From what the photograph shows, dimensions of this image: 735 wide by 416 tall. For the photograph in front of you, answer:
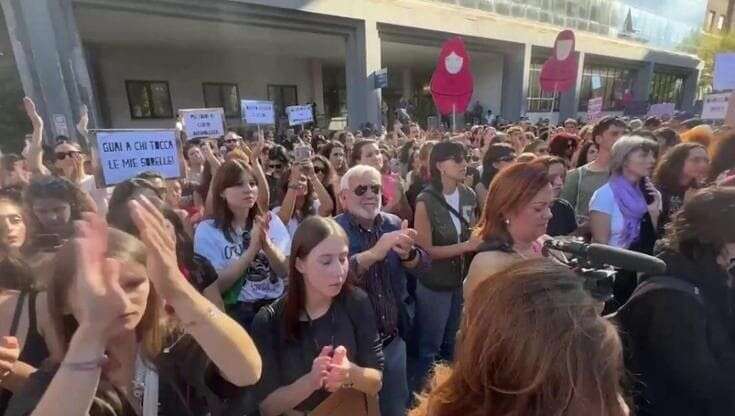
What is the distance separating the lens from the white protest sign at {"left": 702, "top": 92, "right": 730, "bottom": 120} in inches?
272

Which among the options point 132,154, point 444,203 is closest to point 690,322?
point 444,203

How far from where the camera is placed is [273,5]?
38.1 feet

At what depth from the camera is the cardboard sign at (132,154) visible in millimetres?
3719

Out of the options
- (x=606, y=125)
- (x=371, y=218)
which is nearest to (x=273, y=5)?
(x=606, y=125)

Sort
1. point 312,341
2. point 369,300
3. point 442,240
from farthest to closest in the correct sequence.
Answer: point 442,240 → point 369,300 → point 312,341

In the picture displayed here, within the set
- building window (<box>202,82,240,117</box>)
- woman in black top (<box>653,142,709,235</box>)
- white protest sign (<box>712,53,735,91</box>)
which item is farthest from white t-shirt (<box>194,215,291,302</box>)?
building window (<box>202,82,240,117</box>)

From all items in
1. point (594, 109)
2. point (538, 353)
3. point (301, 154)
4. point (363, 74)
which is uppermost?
point (363, 74)

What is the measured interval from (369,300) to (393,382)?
62 centimetres

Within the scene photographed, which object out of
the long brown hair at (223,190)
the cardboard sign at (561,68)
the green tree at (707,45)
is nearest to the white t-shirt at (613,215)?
the long brown hair at (223,190)

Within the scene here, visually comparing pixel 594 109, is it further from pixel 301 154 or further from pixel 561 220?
pixel 301 154

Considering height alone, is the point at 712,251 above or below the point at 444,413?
above

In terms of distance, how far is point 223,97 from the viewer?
745 inches

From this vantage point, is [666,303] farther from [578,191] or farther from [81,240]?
[578,191]

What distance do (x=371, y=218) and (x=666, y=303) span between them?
1.53 m
